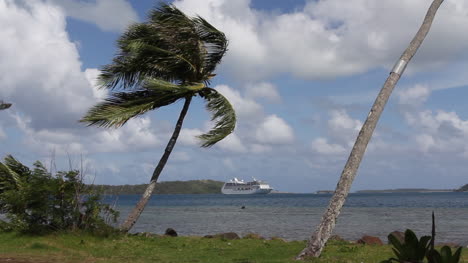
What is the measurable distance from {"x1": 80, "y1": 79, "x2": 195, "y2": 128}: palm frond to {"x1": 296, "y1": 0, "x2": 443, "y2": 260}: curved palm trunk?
20.5 feet

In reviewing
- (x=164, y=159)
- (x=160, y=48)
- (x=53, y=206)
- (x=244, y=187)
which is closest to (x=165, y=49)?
(x=160, y=48)

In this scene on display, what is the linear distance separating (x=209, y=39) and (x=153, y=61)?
6.97 feet

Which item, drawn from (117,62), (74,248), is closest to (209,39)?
(117,62)

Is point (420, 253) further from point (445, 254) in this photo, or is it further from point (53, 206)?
point (53, 206)

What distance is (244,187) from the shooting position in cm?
15400

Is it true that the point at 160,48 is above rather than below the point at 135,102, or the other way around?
above

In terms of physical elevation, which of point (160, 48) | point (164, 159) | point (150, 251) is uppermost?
point (160, 48)

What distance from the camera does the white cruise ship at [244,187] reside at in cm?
15125

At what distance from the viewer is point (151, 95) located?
1598cm

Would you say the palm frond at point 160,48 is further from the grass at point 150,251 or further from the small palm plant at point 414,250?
the small palm plant at point 414,250

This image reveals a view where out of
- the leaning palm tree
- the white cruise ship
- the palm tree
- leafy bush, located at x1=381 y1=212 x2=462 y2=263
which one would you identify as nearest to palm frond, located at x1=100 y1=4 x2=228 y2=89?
the leaning palm tree

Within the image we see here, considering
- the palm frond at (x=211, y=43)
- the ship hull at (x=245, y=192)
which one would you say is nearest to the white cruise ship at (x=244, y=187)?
the ship hull at (x=245, y=192)

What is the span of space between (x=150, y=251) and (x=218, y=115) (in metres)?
5.10

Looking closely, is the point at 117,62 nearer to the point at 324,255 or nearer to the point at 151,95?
the point at 151,95
